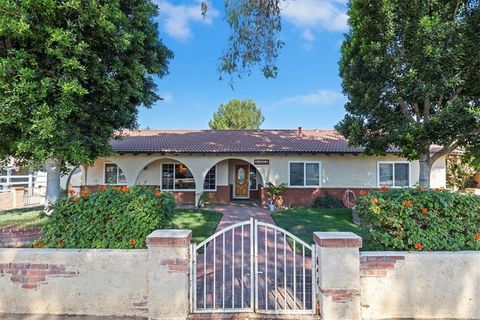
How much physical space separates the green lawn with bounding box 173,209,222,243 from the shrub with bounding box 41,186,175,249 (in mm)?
3192

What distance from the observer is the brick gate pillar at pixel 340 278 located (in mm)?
3928

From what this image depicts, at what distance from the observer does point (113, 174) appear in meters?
16.7

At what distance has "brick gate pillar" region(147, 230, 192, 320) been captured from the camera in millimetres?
3953

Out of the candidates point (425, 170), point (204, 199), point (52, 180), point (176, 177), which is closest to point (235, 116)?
point (176, 177)

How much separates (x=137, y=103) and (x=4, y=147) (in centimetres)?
421

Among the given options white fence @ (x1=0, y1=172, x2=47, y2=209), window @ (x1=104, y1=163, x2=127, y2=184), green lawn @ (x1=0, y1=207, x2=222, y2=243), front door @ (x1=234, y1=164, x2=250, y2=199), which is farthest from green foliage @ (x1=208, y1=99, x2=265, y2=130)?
green lawn @ (x1=0, y1=207, x2=222, y2=243)

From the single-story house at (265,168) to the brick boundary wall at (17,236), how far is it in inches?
325

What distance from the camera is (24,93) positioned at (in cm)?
720

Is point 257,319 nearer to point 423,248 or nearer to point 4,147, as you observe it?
point 423,248

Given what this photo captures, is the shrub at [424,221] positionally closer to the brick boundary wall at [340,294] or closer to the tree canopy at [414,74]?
the brick boundary wall at [340,294]

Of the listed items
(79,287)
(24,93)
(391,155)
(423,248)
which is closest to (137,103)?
(24,93)

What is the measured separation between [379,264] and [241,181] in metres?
14.9

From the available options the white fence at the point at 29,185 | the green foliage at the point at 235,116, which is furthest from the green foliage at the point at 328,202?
the green foliage at the point at 235,116

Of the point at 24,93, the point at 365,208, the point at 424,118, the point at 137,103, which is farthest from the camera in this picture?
the point at 137,103
